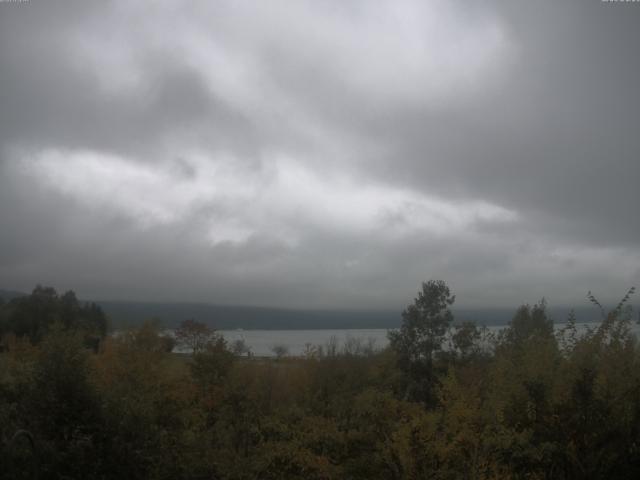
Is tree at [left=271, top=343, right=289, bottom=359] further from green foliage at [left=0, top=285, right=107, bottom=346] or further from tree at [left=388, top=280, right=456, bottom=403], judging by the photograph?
green foliage at [left=0, top=285, right=107, bottom=346]

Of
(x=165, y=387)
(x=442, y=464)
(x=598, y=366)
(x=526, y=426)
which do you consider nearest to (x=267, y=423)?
(x=165, y=387)

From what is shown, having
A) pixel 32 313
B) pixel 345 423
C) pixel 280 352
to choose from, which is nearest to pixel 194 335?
pixel 280 352

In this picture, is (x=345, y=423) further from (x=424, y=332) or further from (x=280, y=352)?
(x=280, y=352)

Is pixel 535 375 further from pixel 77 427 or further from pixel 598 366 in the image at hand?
pixel 77 427

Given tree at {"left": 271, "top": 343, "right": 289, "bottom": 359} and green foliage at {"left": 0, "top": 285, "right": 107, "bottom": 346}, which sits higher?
green foliage at {"left": 0, "top": 285, "right": 107, "bottom": 346}

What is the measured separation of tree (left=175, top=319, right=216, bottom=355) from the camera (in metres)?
38.4

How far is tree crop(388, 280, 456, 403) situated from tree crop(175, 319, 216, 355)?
14303 mm

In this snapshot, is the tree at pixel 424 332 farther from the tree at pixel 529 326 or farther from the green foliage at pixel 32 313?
the green foliage at pixel 32 313

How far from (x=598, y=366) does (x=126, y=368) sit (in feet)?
82.9

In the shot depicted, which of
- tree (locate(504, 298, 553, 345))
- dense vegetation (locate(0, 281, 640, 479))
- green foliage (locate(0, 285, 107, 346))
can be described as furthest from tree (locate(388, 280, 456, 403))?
green foliage (locate(0, 285, 107, 346))

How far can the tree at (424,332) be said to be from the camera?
4462 cm

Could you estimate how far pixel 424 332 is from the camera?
45250mm

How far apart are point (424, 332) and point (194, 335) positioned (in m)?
17.8

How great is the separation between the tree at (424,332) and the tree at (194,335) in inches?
563
